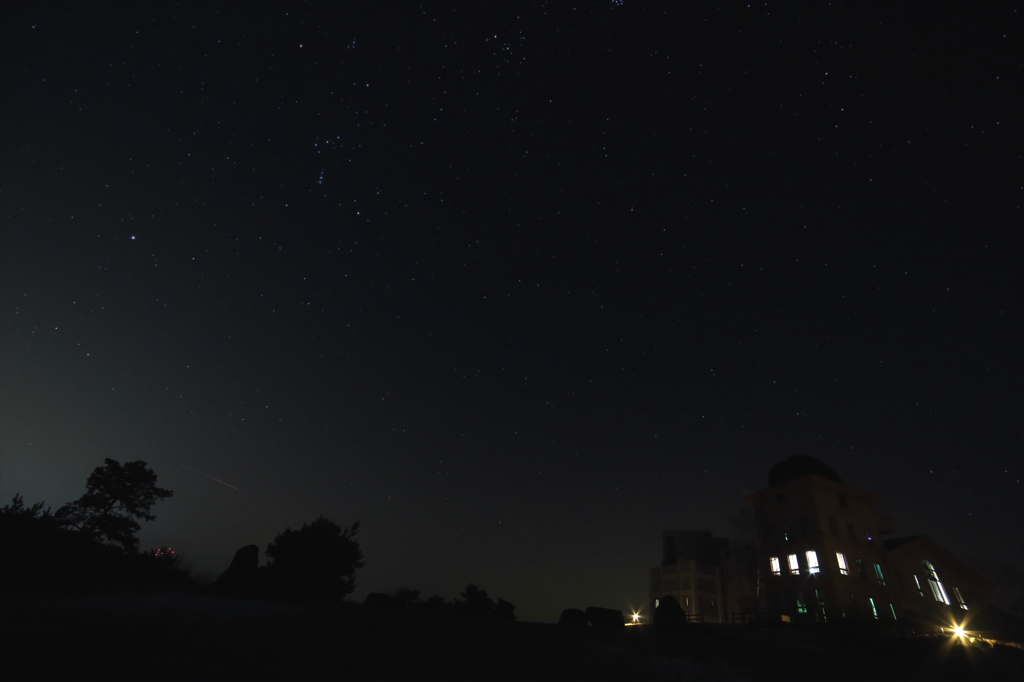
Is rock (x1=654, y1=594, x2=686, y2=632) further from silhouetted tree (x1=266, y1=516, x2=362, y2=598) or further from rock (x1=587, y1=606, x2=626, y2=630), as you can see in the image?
silhouetted tree (x1=266, y1=516, x2=362, y2=598)

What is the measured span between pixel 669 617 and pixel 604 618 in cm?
318

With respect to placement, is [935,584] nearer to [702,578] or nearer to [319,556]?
[702,578]

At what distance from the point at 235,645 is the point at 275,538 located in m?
35.2

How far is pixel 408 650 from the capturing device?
45.0 feet

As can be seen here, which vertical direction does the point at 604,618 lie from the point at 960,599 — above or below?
below

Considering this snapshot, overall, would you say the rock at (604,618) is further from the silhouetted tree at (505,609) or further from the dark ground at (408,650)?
the silhouetted tree at (505,609)

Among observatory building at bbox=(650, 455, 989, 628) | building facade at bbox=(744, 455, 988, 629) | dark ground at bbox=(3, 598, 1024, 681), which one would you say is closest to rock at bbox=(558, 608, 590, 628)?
dark ground at bbox=(3, 598, 1024, 681)

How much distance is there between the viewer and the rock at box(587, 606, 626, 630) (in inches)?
950

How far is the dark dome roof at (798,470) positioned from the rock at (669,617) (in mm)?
20147

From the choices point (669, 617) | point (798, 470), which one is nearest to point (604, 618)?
point (669, 617)

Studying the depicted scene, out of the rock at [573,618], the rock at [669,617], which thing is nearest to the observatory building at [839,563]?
the rock at [669,617]

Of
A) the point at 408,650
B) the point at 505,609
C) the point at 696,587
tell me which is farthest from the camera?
the point at 696,587

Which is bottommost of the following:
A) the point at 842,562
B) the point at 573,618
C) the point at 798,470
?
the point at 573,618

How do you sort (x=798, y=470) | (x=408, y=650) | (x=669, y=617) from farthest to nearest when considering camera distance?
(x=798, y=470)
(x=669, y=617)
(x=408, y=650)
